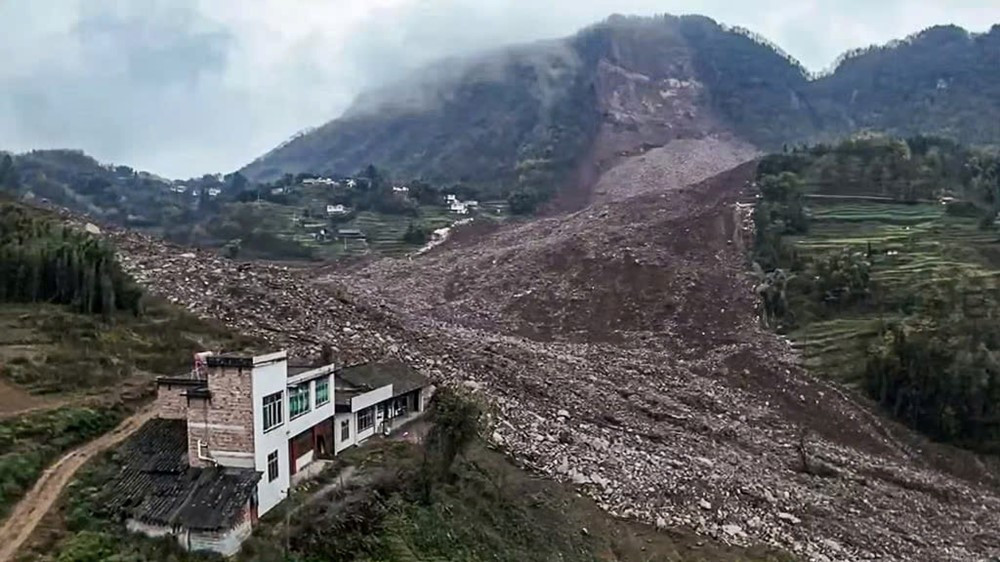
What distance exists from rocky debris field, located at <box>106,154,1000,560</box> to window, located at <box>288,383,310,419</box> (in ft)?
30.6

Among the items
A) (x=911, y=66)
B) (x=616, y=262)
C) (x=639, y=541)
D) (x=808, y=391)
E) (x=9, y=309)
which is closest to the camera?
(x=639, y=541)

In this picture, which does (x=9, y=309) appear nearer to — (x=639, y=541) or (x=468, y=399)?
(x=468, y=399)

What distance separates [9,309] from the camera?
33688mm

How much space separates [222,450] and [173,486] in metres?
1.17

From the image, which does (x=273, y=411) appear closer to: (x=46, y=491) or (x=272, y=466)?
(x=272, y=466)

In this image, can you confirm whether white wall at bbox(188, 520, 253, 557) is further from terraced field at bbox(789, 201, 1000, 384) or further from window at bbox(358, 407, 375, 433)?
terraced field at bbox(789, 201, 1000, 384)

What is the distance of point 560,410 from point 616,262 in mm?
27755

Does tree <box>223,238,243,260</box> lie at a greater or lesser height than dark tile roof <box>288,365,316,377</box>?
greater

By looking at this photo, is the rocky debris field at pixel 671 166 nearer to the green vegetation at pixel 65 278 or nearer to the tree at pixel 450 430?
the green vegetation at pixel 65 278

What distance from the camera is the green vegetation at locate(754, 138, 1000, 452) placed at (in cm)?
3931

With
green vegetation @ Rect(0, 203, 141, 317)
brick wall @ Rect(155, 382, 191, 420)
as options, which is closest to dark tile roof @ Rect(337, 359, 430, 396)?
brick wall @ Rect(155, 382, 191, 420)

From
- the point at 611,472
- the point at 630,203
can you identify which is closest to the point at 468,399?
the point at 611,472

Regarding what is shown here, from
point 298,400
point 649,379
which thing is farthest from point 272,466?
point 649,379

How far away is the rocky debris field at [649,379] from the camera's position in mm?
28641
